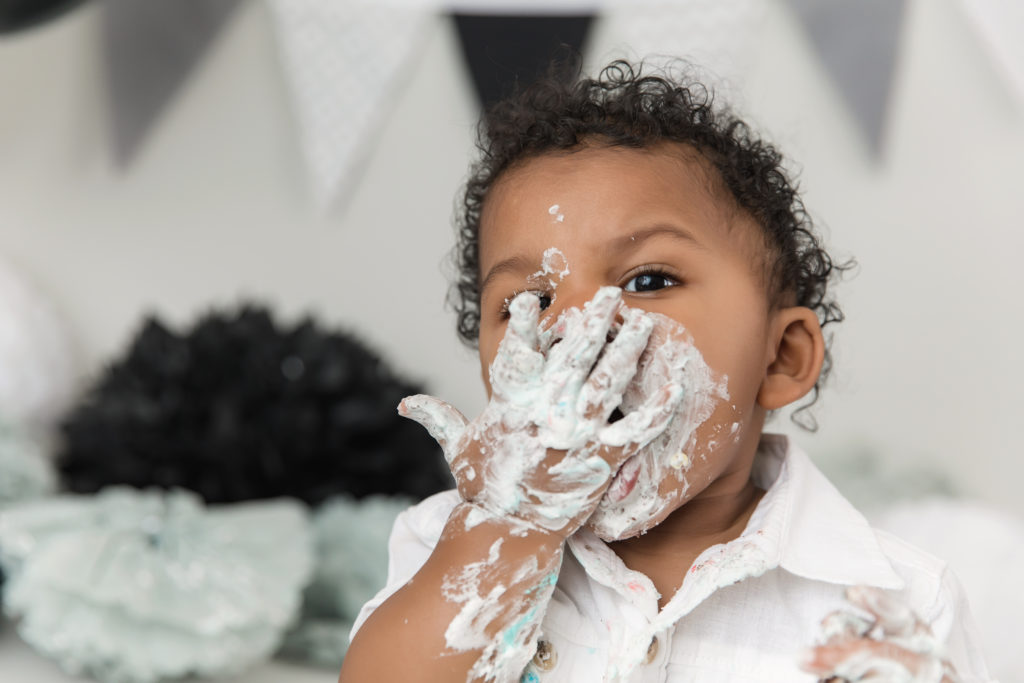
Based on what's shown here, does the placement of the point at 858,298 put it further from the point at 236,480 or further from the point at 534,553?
the point at 534,553

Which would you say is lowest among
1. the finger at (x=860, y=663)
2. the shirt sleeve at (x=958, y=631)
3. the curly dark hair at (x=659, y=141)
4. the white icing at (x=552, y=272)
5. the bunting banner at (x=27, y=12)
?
the shirt sleeve at (x=958, y=631)

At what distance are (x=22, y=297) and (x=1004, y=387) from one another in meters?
1.71

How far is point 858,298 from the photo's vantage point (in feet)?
6.73

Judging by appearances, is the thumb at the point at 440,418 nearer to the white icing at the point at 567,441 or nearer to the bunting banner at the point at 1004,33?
the white icing at the point at 567,441

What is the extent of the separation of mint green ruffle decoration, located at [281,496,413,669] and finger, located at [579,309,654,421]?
2.75 ft

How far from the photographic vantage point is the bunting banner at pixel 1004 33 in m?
1.86

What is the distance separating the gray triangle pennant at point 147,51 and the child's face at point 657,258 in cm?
142

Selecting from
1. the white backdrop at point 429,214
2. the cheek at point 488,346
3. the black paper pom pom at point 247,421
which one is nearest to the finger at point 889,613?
the cheek at point 488,346

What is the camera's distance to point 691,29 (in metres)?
2.01

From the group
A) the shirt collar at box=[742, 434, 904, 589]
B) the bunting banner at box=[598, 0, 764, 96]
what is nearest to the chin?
the shirt collar at box=[742, 434, 904, 589]

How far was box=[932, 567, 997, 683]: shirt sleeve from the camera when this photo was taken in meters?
0.89

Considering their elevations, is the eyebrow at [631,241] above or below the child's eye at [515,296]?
above

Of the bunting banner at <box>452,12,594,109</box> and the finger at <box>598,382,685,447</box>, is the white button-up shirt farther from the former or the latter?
the bunting banner at <box>452,12,594,109</box>

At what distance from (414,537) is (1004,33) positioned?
4.81 feet
